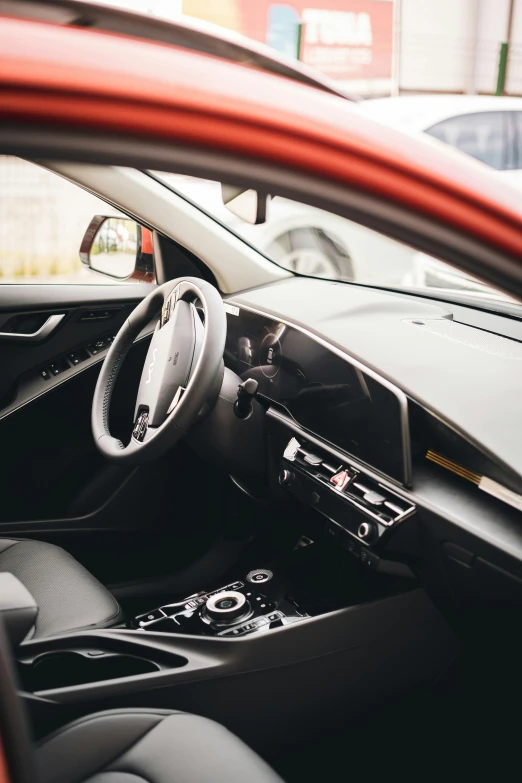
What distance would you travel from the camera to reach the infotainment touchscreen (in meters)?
1.48

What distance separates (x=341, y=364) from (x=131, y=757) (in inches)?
33.7

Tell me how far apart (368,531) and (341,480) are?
15cm

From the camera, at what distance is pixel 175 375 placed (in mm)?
1672

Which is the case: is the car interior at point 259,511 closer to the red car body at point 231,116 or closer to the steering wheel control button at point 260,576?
the steering wheel control button at point 260,576

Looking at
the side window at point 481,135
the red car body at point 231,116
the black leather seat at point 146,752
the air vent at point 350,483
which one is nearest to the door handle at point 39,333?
the air vent at point 350,483

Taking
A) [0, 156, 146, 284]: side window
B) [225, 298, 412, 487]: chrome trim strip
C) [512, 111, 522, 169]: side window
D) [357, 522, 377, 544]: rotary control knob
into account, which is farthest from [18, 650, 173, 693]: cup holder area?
[512, 111, 522, 169]: side window

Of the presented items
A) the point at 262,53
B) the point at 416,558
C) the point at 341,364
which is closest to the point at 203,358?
the point at 341,364

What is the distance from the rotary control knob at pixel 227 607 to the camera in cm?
169

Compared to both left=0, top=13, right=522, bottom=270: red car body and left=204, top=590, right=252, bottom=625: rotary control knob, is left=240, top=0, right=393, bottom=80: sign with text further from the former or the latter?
left=0, top=13, right=522, bottom=270: red car body

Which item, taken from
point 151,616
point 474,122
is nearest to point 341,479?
point 151,616

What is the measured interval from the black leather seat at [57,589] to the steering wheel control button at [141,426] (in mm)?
378

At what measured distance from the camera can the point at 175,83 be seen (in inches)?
23.4

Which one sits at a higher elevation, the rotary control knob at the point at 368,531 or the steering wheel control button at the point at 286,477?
the rotary control knob at the point at 368,531

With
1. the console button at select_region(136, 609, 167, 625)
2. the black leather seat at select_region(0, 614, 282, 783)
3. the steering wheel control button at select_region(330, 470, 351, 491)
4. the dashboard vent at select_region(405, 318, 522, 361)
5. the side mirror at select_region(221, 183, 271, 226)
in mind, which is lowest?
the console button at select_region(136, 609, 167, 625)
